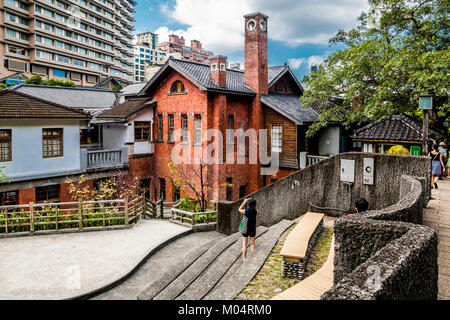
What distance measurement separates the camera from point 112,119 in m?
22.2

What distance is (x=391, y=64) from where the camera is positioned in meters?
15.9

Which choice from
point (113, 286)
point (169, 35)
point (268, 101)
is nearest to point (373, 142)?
point (268, 101)

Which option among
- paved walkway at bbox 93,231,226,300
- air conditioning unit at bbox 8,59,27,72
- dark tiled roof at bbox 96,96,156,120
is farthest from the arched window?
air conditioning unit at bbox 8,59,27,72

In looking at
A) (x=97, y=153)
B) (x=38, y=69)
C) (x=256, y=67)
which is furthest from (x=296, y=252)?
(x=38, y=69)

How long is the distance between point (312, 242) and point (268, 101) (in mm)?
14557

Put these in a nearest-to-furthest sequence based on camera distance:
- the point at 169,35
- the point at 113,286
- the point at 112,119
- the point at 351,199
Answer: the point at 113,286, the point at 351,199, the point at 112,119, the point at 169,35

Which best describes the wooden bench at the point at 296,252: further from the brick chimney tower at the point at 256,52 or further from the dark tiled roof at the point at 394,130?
the brick chimney tower at the point at 256,52

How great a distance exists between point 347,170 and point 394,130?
27.1ft

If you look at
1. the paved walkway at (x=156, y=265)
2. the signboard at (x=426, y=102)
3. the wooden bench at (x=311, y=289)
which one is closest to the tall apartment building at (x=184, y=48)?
the paved walkway at (x=156, y=265)

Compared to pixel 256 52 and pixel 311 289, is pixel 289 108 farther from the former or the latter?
pixel 311 289

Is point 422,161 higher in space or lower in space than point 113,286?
higher

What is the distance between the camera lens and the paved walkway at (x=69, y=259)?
875cm

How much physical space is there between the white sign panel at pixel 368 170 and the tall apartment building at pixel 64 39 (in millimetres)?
53659
